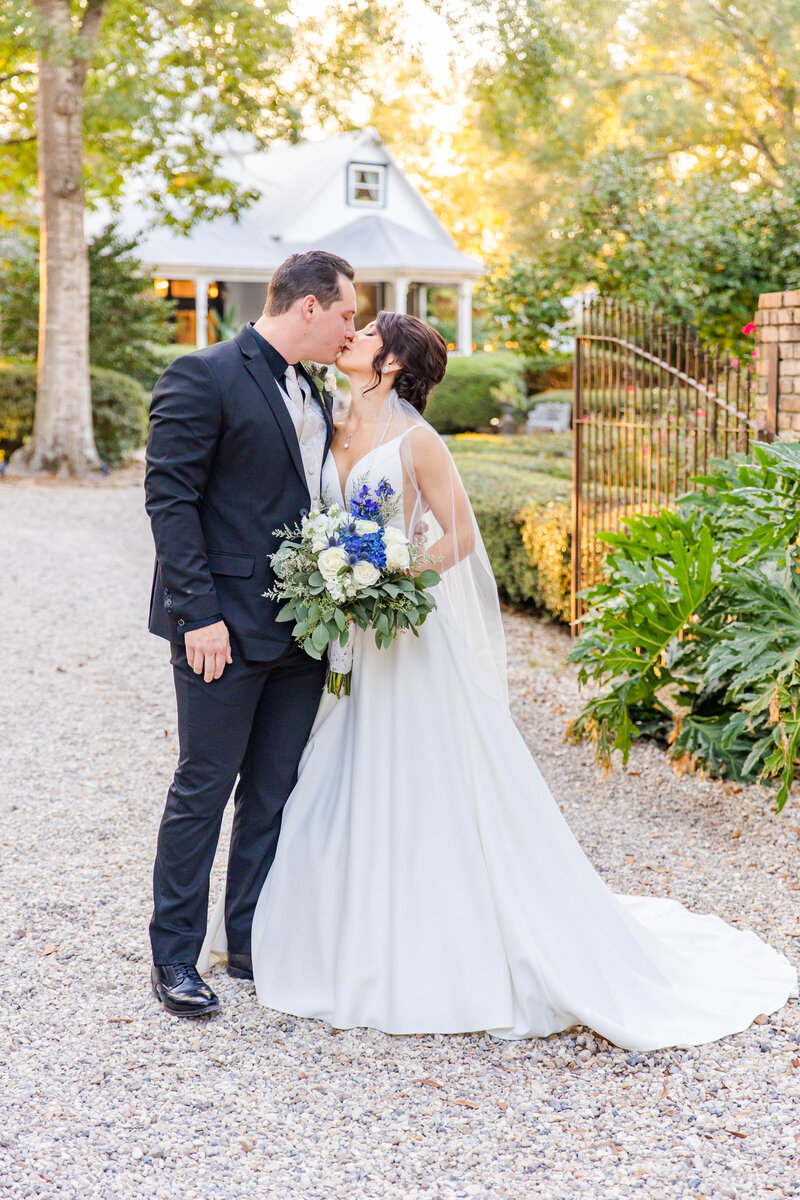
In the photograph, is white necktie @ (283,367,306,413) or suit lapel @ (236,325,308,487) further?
white necktie @ (283,367,306,413)

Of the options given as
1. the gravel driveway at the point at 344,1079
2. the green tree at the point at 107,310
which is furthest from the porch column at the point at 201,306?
the gravel driveway at the point at 344,1079

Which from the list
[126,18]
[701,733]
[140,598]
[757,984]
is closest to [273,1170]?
[757,984]

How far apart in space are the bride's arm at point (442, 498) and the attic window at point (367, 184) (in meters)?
30.3

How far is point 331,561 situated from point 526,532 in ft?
16.8

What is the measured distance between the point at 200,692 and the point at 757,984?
6.08 feet

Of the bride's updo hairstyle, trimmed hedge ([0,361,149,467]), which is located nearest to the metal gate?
the bride's updo hairstyle

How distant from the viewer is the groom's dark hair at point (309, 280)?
3207 mm

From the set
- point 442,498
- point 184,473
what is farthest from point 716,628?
point 184,473

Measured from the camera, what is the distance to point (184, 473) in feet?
10.0

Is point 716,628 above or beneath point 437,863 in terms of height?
above

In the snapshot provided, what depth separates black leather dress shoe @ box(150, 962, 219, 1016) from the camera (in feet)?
10.5

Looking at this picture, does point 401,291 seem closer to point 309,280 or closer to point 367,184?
point 367,184

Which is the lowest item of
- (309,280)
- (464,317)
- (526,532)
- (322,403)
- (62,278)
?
(526,532)

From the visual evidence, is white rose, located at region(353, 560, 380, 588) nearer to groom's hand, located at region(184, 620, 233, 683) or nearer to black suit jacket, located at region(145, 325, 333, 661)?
black suit jacket, located at region(145, 325, 333, 661)
